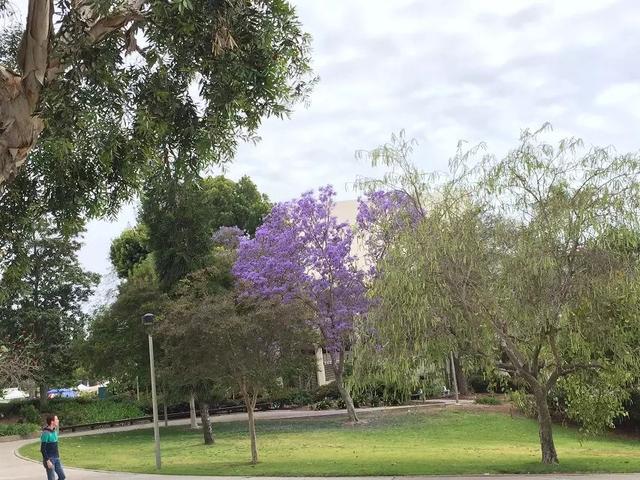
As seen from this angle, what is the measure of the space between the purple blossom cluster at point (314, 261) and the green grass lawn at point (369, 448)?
4525 millimetres

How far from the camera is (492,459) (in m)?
17.3

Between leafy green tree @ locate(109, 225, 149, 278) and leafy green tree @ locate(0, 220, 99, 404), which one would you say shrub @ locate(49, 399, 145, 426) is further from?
leafy green tree @ locate(109, 225, 149, 278)

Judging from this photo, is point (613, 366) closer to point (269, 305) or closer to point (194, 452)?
point (269, 305)

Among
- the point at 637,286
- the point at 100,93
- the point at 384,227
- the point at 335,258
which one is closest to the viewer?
the point at 100,93

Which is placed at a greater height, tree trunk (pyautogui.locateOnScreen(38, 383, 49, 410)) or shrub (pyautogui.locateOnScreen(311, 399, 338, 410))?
tree trunk (pyautogui.locateOnScreen(38, 383, 49, 410))

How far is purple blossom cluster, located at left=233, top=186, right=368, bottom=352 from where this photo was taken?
28.0 m

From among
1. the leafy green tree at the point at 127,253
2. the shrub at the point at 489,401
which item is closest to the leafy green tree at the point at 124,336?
the leafy green tree at the point at 127,253

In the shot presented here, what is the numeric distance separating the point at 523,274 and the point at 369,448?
10.9 m

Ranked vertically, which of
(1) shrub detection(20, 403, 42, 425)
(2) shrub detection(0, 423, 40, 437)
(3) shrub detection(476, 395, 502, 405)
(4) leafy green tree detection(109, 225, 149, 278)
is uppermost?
(4) leafy green tree detection(109, 225, 149, 278)

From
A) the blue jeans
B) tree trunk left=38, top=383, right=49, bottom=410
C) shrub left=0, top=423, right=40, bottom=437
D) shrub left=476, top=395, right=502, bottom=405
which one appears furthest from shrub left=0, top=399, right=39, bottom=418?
the blue jeans

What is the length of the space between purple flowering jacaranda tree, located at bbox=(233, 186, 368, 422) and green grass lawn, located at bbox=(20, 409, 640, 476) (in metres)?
3.55

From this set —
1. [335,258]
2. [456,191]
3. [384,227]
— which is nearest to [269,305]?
[384,227]

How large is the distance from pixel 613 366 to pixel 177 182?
953 cm

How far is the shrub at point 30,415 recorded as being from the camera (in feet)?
119
